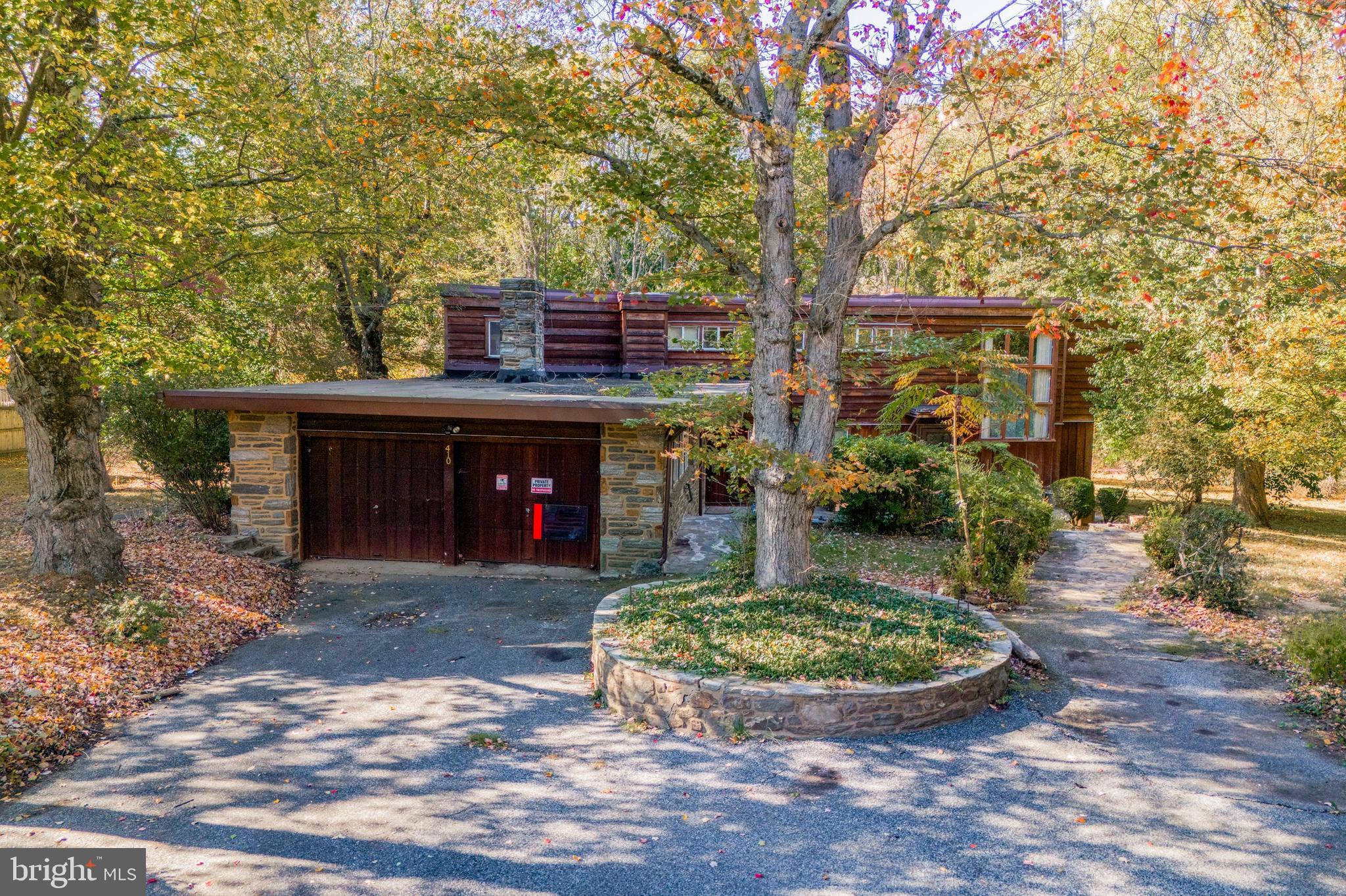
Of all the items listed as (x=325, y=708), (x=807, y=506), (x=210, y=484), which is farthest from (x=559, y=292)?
(x=325, y=708)

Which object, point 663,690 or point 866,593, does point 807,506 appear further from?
point 663,690

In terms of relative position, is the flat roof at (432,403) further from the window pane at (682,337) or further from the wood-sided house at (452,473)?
the window pane at (682,337)

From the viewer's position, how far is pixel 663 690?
6316mm

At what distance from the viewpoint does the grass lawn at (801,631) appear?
6.43m

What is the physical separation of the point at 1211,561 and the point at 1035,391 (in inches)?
425

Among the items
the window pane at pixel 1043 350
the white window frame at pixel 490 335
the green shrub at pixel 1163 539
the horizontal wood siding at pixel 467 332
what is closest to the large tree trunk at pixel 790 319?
the green shrub at pixel 1163 539

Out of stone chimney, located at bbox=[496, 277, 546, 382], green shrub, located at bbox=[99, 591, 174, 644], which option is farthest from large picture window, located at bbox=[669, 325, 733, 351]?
green shrub, located at bbox=[99, 591, 174, 644]

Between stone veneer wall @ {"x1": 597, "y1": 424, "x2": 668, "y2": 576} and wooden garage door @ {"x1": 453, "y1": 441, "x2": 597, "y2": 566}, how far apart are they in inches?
10.9

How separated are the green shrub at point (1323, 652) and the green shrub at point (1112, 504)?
11.6m

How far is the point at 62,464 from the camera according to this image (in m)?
8.48

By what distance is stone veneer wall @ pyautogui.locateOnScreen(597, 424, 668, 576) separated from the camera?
A: 35.5 feet

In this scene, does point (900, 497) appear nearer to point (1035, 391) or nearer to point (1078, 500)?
point (1078, 500)

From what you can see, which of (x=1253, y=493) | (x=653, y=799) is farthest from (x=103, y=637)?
(x=1253, y=493)

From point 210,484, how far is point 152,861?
854 cm
